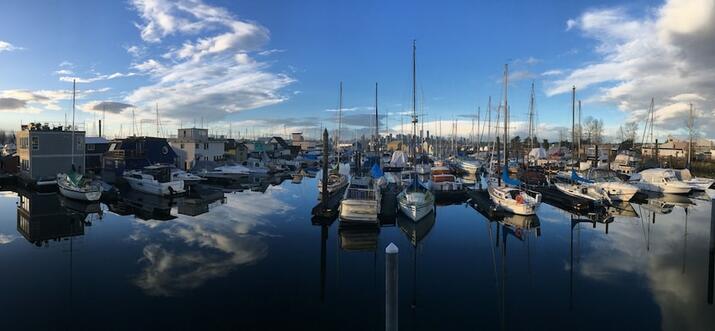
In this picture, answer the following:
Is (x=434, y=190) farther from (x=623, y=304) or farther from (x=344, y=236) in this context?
(x=623, y=304)

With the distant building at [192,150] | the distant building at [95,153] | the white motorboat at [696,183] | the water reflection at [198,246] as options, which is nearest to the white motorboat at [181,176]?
the distant building at [192,150]

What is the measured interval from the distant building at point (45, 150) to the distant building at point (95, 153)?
607cm

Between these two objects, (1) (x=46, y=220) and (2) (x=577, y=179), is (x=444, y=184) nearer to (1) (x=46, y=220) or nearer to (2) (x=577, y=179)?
(2) (x=577, y=179)

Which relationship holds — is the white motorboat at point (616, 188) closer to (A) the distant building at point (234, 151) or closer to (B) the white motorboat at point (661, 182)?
(B) the white motorboat at point (661, 182)

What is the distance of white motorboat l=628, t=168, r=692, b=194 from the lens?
3706 centimetres

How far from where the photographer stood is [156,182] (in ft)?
120

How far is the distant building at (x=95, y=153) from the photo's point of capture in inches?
1930

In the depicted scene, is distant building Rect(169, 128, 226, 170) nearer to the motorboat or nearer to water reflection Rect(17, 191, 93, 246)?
water reflection Rect(17, 191, 93, 246)

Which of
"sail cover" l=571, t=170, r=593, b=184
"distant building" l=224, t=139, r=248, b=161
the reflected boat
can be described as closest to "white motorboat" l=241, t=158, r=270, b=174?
"distant building" l=224, t=139, r=248, b=161

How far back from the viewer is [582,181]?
37.1 meters

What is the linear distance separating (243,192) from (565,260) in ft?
104

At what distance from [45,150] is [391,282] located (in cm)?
4816

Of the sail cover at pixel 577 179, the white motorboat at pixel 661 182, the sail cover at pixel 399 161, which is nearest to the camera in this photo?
the sail cover at pixel 577 179

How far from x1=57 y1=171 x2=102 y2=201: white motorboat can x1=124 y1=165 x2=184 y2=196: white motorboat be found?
16.3 feet
